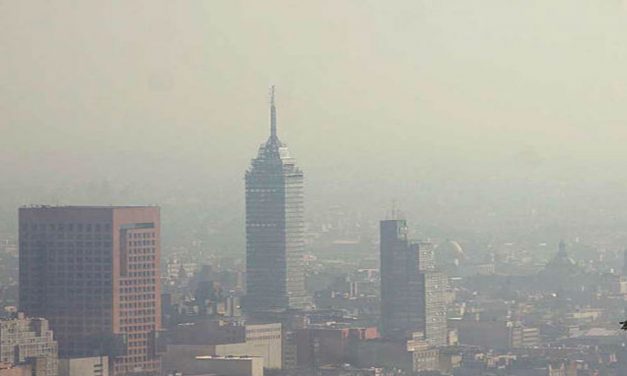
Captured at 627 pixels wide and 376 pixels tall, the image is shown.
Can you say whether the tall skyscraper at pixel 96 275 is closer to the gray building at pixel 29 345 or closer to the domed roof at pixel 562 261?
the gray building at pixel 29 345

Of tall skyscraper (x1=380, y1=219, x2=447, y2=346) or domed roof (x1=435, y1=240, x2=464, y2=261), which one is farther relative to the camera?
domed roof (x1=435, y1=240, x2=464, y2=261)

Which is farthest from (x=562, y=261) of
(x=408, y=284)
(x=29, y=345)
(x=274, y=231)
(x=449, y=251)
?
(x=29, y=345)

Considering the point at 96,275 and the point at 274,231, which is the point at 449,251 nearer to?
the point at 274,231

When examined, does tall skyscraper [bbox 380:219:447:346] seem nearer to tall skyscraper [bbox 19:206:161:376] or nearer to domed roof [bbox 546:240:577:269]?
domed roof [bbox 546:240:577:269]

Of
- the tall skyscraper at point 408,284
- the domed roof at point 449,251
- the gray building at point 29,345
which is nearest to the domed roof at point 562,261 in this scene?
the domed roof at point 449,251

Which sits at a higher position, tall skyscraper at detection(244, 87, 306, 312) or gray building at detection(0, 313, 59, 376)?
tall skyscraper at detection(244, 87, 306, 312)

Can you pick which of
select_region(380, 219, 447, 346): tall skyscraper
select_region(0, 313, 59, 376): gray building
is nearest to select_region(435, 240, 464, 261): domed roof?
select_region(380, 219, 447, 346): tall skyscraper
